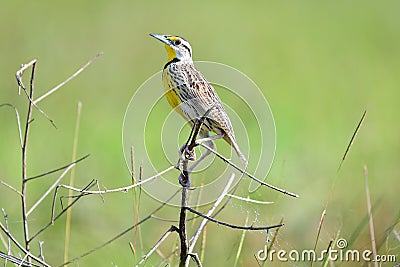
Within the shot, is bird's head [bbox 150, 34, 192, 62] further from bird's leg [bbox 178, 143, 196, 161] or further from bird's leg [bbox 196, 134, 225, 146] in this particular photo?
bird's leg [bbox 178, 143, 196, 161]

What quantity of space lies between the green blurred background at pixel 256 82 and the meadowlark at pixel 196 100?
2.37 ft

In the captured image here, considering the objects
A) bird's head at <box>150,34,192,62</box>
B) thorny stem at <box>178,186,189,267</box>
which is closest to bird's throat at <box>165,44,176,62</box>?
bird's head at <box>150,34,192,62</box>

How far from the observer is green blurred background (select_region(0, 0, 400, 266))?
4535 millimetres

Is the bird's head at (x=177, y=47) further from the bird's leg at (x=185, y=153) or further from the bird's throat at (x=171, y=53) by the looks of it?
the bird's leg at (x=185, y=153)

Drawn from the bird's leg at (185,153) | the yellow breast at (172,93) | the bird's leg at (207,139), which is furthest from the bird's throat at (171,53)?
the bird's leg at (185,153)

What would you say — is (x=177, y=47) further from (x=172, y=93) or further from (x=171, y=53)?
(x=172, y=93)

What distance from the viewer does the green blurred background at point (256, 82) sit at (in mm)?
4535

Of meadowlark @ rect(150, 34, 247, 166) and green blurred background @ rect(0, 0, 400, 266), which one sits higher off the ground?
green blurred background @ rect(0, 0, 400, 266)

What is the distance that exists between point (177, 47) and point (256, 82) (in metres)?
4.86

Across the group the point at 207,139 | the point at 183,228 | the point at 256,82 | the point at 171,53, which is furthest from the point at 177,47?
the point at 256,82

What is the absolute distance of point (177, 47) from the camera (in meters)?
3.14

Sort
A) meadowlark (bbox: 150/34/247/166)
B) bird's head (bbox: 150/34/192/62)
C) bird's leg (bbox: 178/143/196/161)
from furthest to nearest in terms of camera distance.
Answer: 1. bird's head (bbox: 150/34/192/62)
2. meadowlark (bbox: 150/34/247/166)
3. bird's leg (bbox: 178/143/196/161)

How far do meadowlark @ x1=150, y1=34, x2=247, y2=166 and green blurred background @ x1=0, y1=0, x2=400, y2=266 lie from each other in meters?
0.72

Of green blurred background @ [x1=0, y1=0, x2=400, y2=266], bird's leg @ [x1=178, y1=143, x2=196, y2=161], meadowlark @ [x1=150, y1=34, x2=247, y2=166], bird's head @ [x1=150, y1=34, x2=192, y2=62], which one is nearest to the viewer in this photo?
bird's leg @ [x1=178, y1=143, x2=196, y2=161]
